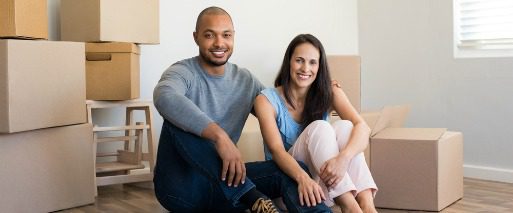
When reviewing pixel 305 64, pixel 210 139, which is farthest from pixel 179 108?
pixel 305 64

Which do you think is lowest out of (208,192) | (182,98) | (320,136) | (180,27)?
(208,192)

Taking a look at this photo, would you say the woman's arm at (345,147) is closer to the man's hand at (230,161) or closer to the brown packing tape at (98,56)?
the man's hand at (230,161)

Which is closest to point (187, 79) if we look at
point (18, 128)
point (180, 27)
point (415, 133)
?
point (18, 128)

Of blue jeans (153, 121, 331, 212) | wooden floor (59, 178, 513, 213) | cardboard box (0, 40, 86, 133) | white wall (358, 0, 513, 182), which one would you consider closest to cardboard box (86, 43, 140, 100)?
cardboard box (0, 40, 86, 133)

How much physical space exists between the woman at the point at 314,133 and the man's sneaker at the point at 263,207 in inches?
3.5

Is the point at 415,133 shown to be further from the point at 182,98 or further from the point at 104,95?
the point at 104,95

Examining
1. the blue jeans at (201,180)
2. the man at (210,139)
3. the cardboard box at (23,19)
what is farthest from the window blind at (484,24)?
the cardboard box at (23,19)

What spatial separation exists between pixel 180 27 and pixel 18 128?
1215mm

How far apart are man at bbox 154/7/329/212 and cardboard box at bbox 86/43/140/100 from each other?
27.0 inches

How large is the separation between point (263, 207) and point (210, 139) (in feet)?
0.84

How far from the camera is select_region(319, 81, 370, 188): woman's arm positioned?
1.93 meters

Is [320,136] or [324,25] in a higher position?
[324,25]

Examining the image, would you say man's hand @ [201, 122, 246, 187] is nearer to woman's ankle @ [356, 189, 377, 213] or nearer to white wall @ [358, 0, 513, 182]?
woman's ankle @ [356, 189, 377, 213]

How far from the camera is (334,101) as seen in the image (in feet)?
7.34
